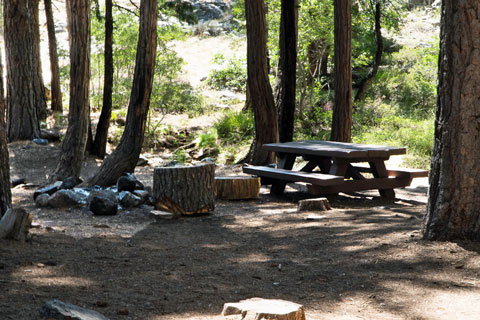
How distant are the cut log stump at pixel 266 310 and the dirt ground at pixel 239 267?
0.29 meters

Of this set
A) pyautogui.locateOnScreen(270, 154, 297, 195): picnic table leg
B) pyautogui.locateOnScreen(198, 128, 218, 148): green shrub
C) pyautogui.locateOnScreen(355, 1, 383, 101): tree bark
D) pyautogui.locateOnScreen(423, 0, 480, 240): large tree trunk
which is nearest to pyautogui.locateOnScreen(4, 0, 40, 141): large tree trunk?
pyautogui.locateOnScreen(198, 128, 218, 148): green shrub

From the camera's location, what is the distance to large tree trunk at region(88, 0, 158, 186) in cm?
934

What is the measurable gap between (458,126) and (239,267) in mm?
2291

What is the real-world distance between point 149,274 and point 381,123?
50.0 feet

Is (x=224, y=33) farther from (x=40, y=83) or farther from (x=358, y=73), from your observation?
(x=40, y=83)

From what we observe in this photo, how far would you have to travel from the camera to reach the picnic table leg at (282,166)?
31.8 feet

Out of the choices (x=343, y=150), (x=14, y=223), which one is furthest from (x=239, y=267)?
(x=343, y=150)

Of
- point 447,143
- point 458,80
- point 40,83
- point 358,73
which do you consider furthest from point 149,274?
point 358,73

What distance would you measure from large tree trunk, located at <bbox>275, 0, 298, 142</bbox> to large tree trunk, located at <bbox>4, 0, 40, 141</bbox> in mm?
6811

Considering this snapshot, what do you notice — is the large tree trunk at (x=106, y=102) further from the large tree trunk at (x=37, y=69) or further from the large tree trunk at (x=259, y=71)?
the large tree trunk at (x=37, y=69)

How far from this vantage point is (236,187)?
9148 mm

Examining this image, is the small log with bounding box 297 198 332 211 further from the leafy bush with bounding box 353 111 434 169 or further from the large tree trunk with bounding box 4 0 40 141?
the large tree trunk with bounding box 4 0 40 141

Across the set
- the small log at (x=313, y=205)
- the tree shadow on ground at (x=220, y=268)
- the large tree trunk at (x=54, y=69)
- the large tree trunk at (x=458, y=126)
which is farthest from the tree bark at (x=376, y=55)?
the large tree trunk at (x=458, y=126)

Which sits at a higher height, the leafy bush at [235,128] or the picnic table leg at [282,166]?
the leafy bush at [235,128]
